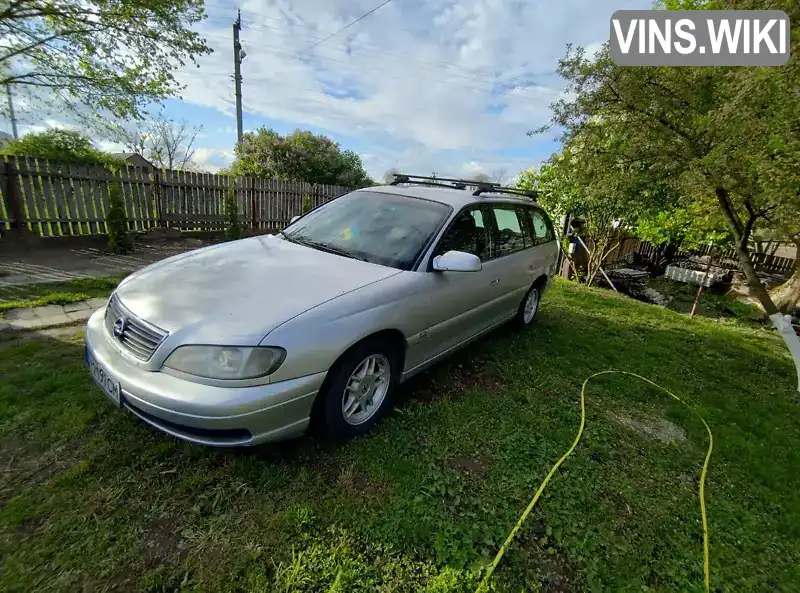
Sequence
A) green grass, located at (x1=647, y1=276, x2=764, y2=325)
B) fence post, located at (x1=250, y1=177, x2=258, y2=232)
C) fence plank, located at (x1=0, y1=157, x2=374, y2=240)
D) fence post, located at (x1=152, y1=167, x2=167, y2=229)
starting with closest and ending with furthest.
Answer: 1. fence plank, located at (x1=0, y1=157, x2=374, y2=240)
2. fence post, located at (x1=152, y1=167, x2=167, y2=229)
3. green grass, located at (x1=647, y1=276, x2=764, y2=325)
4. fence post, located at (x1=250, y1=177, x2=258, y2=232)

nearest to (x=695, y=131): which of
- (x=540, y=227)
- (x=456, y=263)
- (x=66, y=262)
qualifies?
(x=540, y=227)

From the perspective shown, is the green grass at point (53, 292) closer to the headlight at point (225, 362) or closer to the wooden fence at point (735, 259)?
the headlight at point (225, 362)

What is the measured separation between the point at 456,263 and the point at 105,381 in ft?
7.27

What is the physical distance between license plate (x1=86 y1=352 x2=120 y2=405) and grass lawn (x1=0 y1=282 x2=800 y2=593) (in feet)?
1.16

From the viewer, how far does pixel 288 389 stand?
196cm

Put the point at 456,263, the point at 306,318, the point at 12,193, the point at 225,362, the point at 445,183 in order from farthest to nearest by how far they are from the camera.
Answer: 1. the point at 12,193
2. the point at 445,183
3. the point at 456,263
4. the point at 306,318
5. the point at 225,362

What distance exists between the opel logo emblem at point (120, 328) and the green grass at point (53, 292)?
2902 mm

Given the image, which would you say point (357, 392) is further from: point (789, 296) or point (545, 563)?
point (789, 296)

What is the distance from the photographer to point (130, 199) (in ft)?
25.4

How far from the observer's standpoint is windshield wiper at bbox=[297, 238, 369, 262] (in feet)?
9.38

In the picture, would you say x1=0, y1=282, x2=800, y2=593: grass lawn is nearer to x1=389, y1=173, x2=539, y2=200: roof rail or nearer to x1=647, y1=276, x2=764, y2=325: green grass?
x1=389, y1=173, x2=539, y2=200: roof rail

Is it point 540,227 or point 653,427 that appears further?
point 540,227

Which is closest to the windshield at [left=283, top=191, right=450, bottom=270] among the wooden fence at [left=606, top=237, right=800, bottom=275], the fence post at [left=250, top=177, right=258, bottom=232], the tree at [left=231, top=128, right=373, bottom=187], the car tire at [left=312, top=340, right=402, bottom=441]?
the car tire at [left=312, top=340, right=402, bottom=441]

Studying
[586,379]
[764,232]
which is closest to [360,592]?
[586,379]
